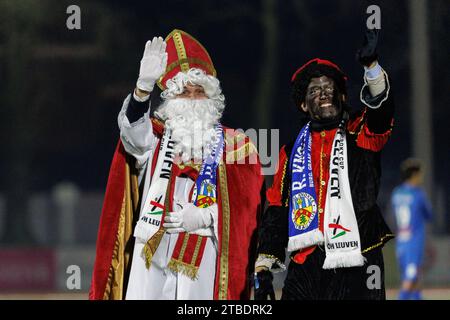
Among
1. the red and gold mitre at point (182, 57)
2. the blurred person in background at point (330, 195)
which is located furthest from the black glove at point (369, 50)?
the red and gold mitre at point (182, 57)

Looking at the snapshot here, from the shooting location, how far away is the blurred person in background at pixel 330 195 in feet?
24.9

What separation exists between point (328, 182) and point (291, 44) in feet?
70.2

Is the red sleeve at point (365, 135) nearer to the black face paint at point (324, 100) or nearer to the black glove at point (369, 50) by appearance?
the black face paint at point (324, 100)

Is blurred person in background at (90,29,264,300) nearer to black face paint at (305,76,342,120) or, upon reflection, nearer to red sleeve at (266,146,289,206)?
red sleeve at (266,146,289,206)

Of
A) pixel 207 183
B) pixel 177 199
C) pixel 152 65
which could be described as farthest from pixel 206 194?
pixel 152 65

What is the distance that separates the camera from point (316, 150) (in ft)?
26.0

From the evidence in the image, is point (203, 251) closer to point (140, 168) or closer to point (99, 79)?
point (140, 168)

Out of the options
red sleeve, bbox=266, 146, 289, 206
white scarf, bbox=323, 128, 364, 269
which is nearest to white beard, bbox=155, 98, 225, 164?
red sleeve, bbox=266, 146, 289, 206

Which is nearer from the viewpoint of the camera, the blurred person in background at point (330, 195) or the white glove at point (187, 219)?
the blurred person in background at point (330, 195)

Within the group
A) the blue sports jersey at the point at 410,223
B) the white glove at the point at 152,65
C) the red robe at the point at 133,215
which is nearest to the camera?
the white glove at the point at 152,65

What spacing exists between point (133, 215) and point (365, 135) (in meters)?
1.69

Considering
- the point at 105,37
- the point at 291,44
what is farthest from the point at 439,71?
the point at 105,37

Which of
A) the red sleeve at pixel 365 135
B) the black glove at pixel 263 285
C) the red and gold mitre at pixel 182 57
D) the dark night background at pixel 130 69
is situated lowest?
the black glove at pixel 263 285
